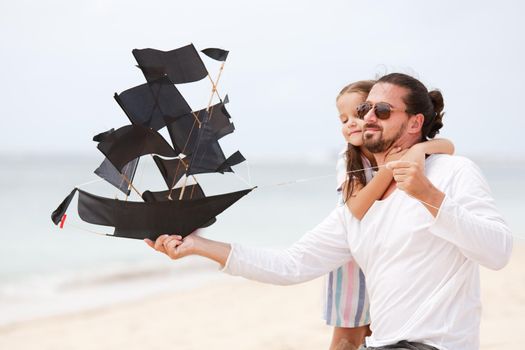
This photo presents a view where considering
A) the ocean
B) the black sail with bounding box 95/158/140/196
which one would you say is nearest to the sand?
the ocean

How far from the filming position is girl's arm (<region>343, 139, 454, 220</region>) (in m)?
2.72

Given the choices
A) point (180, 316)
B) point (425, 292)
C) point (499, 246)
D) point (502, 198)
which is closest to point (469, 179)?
point (499, 246)

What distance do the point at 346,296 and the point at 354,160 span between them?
2.41ft

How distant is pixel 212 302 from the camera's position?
945 cm

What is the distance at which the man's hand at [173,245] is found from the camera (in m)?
2.71

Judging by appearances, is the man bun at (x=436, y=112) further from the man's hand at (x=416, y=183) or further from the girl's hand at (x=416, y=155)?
the man's hand at (x=416, y=183)

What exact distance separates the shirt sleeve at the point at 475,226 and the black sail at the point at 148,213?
73 centimetres

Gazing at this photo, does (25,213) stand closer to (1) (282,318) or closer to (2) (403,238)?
(1) (282,318)

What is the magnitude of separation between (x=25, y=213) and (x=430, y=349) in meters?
19.2

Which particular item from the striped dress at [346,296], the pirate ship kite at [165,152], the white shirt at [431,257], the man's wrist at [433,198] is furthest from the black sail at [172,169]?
the striped dress at [346,296]

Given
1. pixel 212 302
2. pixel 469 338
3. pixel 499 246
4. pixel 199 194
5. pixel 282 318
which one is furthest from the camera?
pixel 212 302

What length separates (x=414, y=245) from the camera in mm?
2666

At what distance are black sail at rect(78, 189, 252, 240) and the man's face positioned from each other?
0.54 meters

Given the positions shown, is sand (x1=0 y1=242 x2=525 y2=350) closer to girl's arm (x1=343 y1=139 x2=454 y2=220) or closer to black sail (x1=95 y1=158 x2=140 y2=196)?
girl's arm (x1=343 y1=139 x2=454 y2=220)
